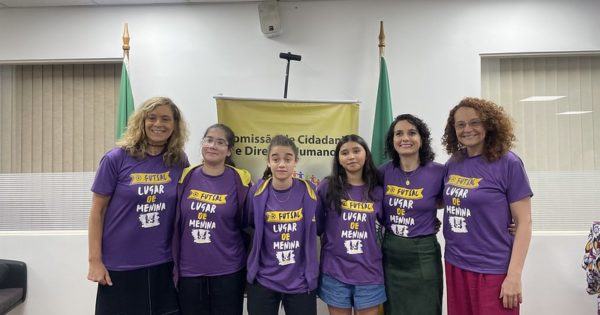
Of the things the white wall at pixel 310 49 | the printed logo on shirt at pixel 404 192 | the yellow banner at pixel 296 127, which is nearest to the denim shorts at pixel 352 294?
the printed logo on shirt at pixel 404 192

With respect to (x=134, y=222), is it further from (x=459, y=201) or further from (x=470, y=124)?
(x=470, y=124)

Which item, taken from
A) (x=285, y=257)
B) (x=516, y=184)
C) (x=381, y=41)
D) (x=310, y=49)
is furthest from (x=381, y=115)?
(x=285, y=257)

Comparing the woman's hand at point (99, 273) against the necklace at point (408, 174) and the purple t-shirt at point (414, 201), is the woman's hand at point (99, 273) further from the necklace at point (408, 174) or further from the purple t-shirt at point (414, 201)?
the necklace at point (408, 174)

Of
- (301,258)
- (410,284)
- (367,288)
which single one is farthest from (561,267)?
(301,258)

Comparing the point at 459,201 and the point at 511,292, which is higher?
the point at 459,201

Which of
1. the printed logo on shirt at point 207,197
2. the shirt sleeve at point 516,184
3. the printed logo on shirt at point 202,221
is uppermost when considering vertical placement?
the shirt sleeve at point 516,184

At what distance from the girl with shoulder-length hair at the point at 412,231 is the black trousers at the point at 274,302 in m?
0.43

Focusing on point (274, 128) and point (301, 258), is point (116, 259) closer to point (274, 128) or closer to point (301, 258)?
point (301, 258)

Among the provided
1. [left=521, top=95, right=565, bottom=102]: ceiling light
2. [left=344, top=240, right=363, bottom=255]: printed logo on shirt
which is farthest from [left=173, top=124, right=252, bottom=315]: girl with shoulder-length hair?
[left=521, top=95, right=565, bottom=102]: ceiling light

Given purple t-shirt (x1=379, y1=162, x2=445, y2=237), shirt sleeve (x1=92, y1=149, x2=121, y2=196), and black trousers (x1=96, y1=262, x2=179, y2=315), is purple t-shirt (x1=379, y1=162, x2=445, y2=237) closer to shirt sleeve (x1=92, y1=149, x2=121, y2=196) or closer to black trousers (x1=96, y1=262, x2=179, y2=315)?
black trousers (x1=96, y1=262, x2=179, y2=315)

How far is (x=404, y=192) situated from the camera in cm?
171

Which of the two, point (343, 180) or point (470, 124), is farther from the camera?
point (343, 180)

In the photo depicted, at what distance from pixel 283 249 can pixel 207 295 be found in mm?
470

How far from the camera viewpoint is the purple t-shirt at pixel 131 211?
1619 mm
